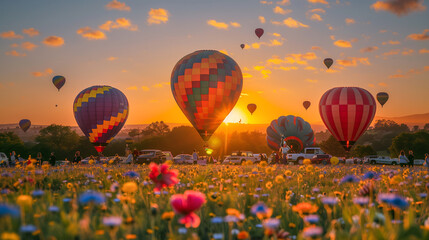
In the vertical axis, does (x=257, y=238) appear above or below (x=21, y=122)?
below

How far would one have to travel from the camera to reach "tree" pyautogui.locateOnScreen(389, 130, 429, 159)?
245 ft

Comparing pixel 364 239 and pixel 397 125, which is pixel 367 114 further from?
pixel 397 125

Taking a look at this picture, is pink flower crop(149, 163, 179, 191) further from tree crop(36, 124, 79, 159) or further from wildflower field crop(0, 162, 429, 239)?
tree crop(36, 124, 79, 159)

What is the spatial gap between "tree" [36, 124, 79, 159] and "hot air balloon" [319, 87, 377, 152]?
74.2 m

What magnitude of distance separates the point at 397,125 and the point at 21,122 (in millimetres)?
148674

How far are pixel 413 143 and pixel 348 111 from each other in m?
48.5

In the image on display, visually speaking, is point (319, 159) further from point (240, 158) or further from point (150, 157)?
point (150, 157)

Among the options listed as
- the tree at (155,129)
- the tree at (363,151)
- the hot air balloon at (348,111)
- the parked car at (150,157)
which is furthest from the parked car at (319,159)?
the tree at (155,129)

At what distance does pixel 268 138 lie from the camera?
59062 mm

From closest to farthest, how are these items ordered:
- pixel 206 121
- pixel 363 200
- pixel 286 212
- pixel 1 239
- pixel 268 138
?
pixel 1 239 < pixel 363 200 < pixel 286 212 < pixel 206 121 < pixel 268 138

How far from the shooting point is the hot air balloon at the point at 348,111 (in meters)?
37.1

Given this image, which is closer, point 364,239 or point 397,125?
point 364,239

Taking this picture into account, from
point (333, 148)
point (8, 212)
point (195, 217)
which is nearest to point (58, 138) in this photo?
point (333, 148)

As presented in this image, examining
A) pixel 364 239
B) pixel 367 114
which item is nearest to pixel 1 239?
pixel 364 239
